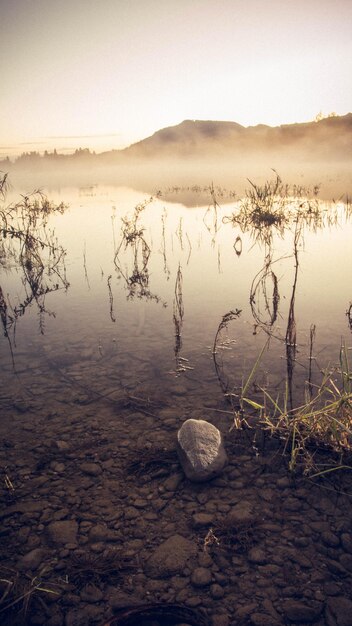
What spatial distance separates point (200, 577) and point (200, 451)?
1.07m

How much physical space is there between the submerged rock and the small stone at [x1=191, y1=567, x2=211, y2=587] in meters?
0.84

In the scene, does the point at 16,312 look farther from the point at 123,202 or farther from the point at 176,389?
the point at 123,202

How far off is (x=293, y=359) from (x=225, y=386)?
45.1 inches

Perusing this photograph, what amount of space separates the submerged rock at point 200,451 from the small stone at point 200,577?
836 millimetres

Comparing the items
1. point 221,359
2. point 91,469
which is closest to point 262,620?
point 91,469

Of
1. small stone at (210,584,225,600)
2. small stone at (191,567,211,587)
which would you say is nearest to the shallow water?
small stone at (191,567,211,587)

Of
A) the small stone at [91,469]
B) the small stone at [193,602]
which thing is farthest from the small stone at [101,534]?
the small stone at [193,602]

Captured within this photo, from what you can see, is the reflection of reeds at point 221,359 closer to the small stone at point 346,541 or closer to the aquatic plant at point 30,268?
the small stone at point 346,541

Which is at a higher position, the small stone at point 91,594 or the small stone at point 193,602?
the small stone at point 91,594

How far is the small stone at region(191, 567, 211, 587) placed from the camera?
287cm

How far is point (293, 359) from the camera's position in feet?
18.9

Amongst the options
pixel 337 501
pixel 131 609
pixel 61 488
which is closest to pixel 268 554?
pixel 337 501

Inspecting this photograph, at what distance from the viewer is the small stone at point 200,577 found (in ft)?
9.43

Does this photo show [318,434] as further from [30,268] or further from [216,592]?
[30,268]
